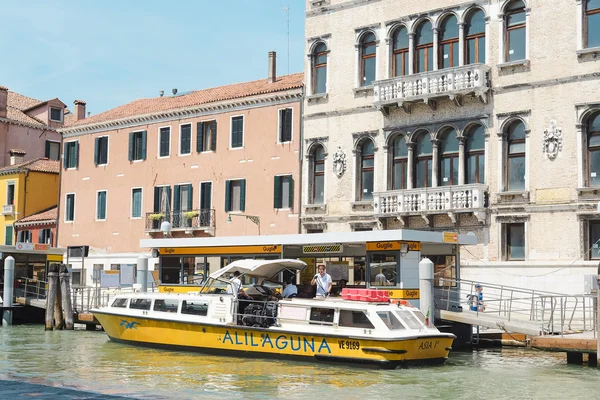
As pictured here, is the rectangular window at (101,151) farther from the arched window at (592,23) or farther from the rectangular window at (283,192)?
the arched window at (592,23)

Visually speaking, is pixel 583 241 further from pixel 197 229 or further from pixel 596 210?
pixel 197 229

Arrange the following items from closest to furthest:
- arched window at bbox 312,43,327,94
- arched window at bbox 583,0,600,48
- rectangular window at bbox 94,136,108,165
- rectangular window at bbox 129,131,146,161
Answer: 1. arched window at bbox 583,0,600,48
2. arched window at bbox 312,43,327,94
3. rectangular window at bbox 129,131,146,161
4. rectangular window at bbox 94,136,108,165

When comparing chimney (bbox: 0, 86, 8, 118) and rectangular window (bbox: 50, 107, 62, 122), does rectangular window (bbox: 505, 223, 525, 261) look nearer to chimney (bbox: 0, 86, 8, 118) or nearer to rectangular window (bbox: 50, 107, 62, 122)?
chimney (bbox: 0, 86, 8, 118)

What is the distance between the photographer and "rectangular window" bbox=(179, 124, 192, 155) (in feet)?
125

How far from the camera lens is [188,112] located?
3788 centimetres

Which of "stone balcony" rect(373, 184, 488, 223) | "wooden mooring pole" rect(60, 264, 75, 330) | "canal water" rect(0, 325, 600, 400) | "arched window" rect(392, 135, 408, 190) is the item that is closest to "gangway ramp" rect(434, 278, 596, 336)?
"canal water" rect(0, 325, 600, 400)

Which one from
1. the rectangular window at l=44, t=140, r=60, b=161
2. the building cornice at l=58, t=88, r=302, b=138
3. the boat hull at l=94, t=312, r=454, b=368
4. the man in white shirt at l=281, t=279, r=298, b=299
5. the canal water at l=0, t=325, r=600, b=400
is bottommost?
the canal water at l=0, t=325, r=600, b=400

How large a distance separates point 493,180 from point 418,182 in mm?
2982

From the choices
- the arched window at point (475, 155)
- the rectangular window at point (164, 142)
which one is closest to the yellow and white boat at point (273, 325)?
the arched window at point (475, 155)

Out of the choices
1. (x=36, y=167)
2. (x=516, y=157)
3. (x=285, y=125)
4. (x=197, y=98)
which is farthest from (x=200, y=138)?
(x=516, y=157)

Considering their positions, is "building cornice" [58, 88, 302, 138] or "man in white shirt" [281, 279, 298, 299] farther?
"building cornice" [58, 88, 302, 138]

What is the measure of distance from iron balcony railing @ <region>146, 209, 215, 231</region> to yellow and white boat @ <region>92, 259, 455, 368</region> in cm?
1162

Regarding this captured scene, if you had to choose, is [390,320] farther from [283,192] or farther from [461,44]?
[283,192]

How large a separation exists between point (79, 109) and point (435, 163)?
2436cm
